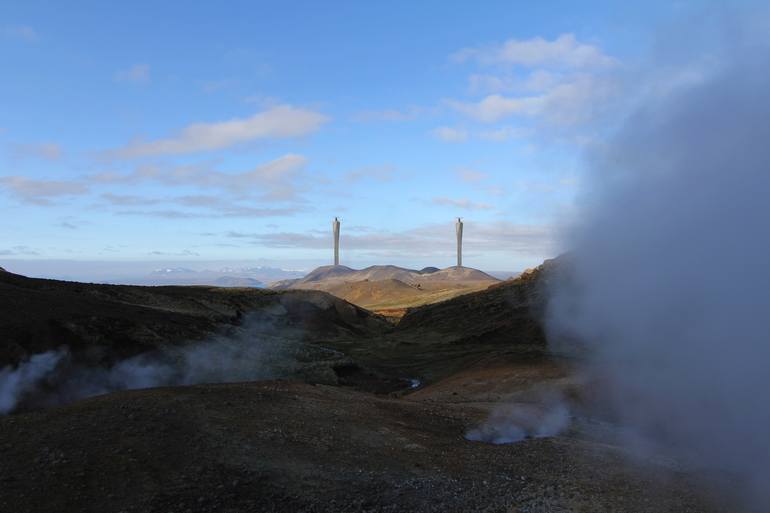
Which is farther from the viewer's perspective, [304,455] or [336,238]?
[336,238]

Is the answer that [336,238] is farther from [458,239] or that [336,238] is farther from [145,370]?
[145,370]

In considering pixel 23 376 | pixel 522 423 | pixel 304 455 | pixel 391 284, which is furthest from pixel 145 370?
pixel 391 284

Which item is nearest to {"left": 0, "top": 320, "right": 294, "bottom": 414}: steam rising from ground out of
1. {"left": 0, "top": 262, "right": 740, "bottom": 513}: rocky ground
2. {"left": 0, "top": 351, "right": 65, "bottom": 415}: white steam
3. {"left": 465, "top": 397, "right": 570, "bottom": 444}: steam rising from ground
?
{"left": 0, "top": 351, "right": 65, "bottom": 415}: white steam

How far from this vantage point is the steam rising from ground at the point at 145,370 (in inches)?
684

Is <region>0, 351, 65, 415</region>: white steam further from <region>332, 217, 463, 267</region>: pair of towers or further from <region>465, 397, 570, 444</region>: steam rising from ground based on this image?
<region>332, 217, 463, 267</region>: pair of towers

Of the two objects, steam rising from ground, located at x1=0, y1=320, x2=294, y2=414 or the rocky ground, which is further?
steam rising from ground, located at x1=0, y1=320, x2=294, y2=414

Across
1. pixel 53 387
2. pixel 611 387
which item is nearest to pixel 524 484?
pixel 611 387

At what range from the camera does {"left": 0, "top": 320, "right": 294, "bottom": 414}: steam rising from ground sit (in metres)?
17.4

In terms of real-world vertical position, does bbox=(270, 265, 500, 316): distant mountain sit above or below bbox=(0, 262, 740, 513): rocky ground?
above

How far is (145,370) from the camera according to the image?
2162cm

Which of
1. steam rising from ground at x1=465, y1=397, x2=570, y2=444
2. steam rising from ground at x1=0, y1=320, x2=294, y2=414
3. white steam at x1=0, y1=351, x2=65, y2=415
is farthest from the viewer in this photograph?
steam rising from ground at x1=0, y1=320, x2=294, y2=414

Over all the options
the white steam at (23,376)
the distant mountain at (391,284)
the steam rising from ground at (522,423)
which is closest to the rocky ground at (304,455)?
the steam rising from ground at (522,423)

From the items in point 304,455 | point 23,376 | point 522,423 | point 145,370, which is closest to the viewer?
point 304,455

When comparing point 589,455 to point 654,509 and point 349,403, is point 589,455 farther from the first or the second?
point 349,403
